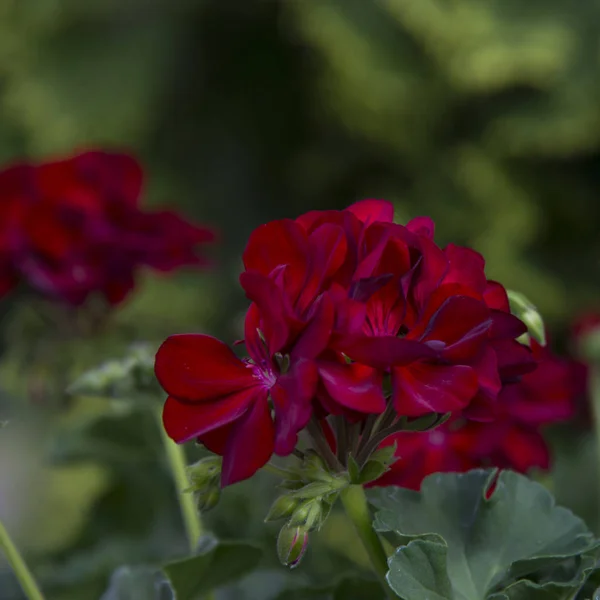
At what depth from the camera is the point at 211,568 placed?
40 cm

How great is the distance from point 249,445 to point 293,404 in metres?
0.02

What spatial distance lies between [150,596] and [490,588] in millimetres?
162

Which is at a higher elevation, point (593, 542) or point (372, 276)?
point (372, 276)

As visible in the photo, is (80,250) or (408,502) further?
(80,250)

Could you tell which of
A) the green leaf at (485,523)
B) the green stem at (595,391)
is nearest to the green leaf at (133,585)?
the green leaf at (485,523)

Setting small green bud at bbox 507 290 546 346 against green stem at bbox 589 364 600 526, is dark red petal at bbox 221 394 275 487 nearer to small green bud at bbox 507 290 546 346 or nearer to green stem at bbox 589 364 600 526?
small green bud at bbox 507 290 546 346

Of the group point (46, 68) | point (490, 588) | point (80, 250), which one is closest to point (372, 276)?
point (490, 588)

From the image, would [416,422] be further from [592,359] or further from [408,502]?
[592,359]

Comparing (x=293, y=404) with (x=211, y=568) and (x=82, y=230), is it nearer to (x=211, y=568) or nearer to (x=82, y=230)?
(x=211, y=568)

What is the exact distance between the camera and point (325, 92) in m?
1.45

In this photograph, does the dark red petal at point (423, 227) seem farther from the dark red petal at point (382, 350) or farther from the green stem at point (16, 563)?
the green stem at point (16, 563)

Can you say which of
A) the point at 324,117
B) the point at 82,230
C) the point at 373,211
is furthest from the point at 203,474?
the point at 324,117

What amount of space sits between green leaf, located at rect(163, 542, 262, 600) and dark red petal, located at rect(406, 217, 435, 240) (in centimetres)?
16

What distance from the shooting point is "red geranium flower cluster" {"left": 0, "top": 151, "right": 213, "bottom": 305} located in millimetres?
580
